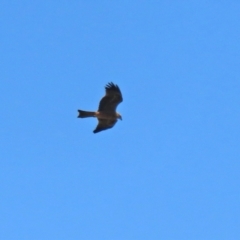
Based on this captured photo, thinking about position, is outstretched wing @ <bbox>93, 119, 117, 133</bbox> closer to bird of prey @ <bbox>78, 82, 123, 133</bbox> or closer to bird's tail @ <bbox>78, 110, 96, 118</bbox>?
bird of prey @ <bbox>78, 82, 123, 133</bbox>

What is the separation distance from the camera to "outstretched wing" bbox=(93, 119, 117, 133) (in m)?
59.5

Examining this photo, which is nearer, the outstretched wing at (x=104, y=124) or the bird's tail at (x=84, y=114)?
the bird's tail at (x=84, y=114)

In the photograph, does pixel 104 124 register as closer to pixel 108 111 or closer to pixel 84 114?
pixel 108 111

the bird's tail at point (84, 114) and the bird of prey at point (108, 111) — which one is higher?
the bird of prey at point (108, 111)

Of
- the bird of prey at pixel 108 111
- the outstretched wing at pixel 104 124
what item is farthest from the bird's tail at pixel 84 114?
the outstretched wing at pixel 104 124

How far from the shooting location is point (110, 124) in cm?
5969

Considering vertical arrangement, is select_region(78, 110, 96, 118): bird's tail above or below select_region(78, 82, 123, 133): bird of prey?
below

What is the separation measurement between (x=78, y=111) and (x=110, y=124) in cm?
249

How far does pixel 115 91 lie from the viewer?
57.9 m

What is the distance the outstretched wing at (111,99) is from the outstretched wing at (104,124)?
81 cm

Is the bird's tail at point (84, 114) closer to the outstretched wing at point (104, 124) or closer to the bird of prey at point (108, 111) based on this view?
the bird of prey at point (108, 111)

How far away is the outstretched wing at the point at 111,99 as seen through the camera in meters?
57.8

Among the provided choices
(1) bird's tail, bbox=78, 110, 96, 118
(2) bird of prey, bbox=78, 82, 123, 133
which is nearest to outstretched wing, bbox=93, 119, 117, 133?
(2) bird of prey, bbox=78, 82, 123, 133

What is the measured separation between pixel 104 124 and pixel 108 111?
3.47 ft
